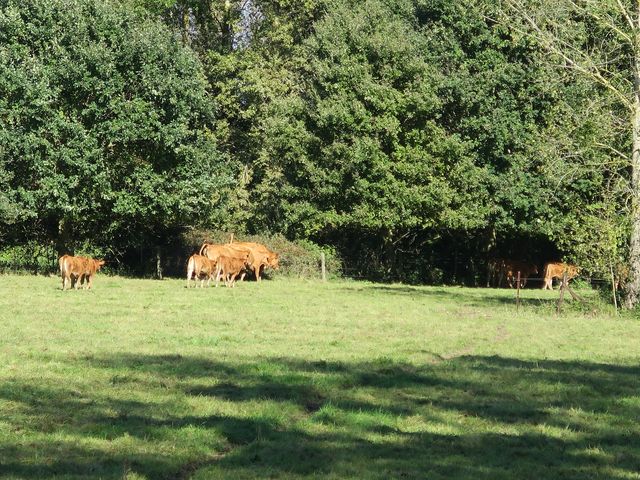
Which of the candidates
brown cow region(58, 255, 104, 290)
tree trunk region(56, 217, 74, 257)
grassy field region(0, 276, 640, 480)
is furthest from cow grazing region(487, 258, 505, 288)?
grassy field region(0, 276, 640, 480)

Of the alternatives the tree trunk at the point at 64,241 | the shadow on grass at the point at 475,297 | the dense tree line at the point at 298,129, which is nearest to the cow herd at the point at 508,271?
the dense tree line at the point at 298,129

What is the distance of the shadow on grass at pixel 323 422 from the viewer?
971cm

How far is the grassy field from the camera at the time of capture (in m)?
9.91

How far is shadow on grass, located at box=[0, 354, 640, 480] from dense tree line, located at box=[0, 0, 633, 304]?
18970 millimetres

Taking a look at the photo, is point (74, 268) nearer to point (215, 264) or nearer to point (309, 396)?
point (215, 264)

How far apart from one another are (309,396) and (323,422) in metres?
1.74

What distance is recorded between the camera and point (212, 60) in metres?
50.8

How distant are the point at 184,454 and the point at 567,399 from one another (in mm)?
6119

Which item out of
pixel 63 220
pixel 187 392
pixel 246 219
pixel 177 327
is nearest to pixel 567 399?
pixel 187 392

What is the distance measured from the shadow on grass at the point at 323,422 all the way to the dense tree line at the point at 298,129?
1897cm

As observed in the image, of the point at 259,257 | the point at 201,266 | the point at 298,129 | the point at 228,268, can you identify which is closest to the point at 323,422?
the point at 201,266

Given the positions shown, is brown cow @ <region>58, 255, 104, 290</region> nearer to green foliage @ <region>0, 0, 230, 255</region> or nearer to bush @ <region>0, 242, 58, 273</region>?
green foliage @ <region>0, 0, 230, 255</region>

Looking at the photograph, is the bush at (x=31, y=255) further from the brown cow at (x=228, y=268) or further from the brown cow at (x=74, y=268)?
the brown cow at (x=74, y=268)

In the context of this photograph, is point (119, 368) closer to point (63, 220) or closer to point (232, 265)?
point (232, 265)
